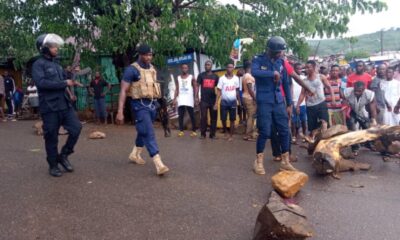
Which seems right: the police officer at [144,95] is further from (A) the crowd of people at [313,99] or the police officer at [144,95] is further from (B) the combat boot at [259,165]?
(A) the crowd of people at [313,99]

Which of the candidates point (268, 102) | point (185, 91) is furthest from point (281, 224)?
point (185, 91)

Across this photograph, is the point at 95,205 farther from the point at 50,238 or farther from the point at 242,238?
the point at 242,238

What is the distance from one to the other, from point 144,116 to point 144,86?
1.26ft

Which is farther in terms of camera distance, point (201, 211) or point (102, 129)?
point (102, 129)

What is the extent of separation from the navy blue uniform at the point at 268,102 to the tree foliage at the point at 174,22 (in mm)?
4159

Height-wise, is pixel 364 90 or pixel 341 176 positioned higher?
pixel 364 90

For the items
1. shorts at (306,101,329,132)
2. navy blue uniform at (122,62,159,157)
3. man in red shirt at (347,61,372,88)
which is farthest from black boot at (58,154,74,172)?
man in red shirt at (347,61,372,88)

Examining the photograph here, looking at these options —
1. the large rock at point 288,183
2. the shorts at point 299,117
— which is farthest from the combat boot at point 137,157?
the shorts at point 299,117

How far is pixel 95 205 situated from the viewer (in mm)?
4012

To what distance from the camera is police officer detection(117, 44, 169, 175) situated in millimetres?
5035

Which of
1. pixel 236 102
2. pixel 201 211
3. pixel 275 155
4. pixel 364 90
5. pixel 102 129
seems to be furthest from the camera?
pixel 102 129

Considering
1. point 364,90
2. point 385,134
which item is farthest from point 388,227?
point 364,90

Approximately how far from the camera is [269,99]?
5195mm

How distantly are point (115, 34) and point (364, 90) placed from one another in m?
5.66
